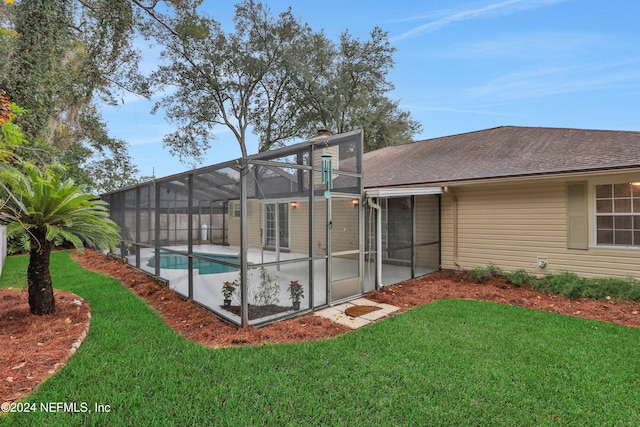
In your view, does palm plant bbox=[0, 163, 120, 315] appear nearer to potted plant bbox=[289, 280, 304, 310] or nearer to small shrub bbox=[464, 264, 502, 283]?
potted plant bbox=[289, 280, 304, 310]

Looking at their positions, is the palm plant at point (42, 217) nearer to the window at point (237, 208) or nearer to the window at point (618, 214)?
the window at point (237, 208)

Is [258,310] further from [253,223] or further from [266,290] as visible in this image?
[253,223]

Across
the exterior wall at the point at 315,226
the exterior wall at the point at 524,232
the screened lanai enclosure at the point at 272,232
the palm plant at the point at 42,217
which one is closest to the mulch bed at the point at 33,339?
the palm plant at the point at 42,217

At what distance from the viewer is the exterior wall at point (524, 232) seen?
6.52 meters

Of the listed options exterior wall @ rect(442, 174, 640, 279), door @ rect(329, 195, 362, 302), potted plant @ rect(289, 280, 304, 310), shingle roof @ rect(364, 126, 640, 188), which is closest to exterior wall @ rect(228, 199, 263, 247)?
potted plant @ rect(289, 280, 304, 310)

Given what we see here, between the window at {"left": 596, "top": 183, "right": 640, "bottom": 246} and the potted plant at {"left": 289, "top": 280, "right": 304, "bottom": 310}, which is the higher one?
the window at {"left": 596, "top": 183, "right": 640, "bottom": 246}

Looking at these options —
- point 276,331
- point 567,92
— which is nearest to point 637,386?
point 276,331

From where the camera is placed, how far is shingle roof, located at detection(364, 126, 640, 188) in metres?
6.67

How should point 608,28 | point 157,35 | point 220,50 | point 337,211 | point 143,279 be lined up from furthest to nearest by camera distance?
point 220,50 < point 157,35 < point 608,28 < point 143,279 < point 337,211

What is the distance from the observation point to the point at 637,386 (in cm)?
312

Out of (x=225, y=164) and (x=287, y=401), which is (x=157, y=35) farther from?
(x=287, y=401)

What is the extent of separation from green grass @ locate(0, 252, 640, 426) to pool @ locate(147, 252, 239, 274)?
3.76 ft

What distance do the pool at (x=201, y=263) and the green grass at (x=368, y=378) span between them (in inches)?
45.1

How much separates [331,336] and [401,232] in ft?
13.5
